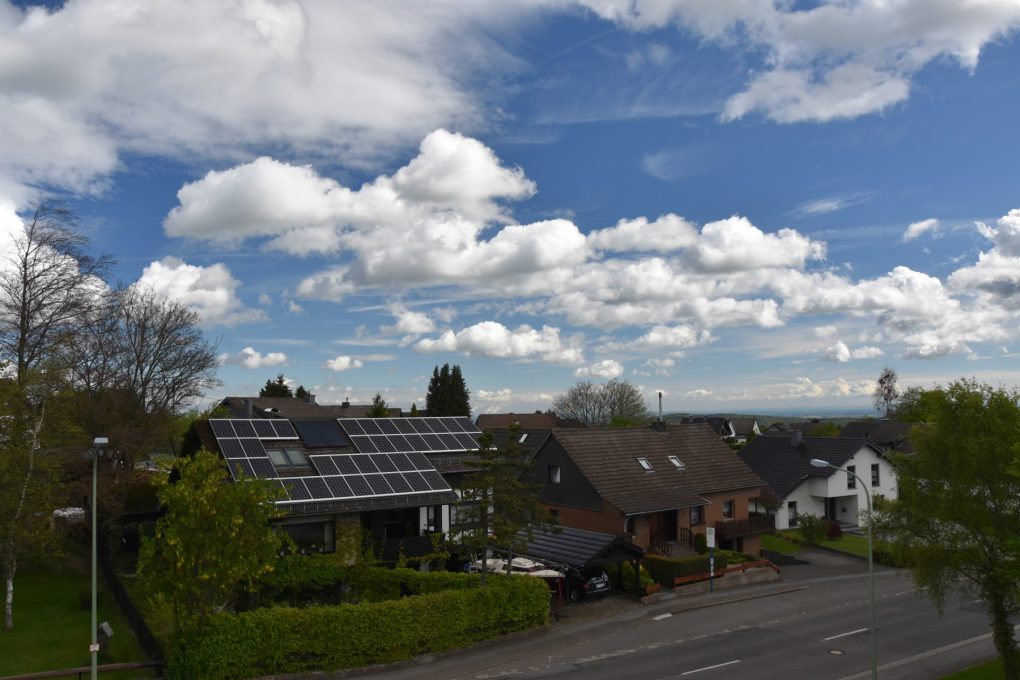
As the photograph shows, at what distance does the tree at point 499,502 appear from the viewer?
2594cm

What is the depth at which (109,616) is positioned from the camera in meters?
27.3

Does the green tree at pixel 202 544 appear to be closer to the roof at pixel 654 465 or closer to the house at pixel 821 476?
the roof at pixel 654 465

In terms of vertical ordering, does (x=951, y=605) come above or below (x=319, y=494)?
below

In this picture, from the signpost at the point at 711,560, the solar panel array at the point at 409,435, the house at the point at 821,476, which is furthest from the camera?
the house at the point at 821,476

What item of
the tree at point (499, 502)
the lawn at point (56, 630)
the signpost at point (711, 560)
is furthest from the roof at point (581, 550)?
the lawn at point (56, 630)

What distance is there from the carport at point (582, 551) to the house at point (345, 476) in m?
4.59

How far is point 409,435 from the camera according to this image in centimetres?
3812

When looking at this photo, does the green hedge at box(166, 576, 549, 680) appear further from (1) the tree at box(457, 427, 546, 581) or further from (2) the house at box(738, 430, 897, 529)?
(2) the house at box(738, 430, 897, 529)

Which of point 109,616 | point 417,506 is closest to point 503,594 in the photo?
point 417,506

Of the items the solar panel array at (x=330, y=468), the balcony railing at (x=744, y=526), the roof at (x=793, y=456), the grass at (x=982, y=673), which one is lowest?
the grass at (x=982, y=673)

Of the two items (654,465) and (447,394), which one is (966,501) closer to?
(654,465)

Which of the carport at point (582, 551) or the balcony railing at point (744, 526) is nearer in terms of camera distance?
the carport at point (582, 551)

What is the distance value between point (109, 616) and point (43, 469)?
242 inches

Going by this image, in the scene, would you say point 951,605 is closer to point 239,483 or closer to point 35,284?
point 239,483
